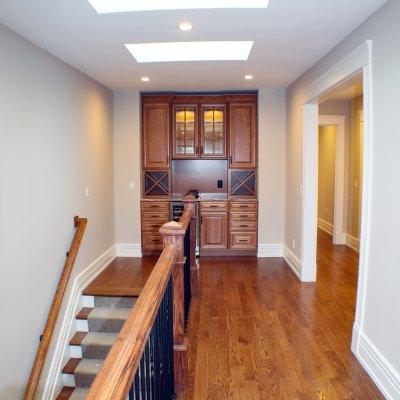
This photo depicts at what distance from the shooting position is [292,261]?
5.23 meters

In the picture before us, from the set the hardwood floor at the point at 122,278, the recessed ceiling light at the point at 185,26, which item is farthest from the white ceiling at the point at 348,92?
the hardwood floor at the point at 122,278

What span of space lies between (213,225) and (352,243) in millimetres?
2570

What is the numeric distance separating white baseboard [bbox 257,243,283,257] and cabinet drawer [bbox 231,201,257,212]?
607mm

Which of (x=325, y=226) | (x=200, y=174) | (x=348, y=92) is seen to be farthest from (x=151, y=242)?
(x=325, y=226)

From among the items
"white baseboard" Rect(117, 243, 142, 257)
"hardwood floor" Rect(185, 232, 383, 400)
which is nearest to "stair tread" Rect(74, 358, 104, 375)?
"hardwood floor" Rect(185, 232, 383, 400)

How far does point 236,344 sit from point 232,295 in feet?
3.72

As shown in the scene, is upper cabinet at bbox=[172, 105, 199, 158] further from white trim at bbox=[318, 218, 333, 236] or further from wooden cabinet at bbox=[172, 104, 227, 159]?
white trim at bbox=[318, 218, 333, 236]

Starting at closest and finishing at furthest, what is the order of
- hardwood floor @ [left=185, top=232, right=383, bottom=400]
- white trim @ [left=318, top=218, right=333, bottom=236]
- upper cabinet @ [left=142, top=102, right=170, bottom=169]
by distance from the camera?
hardwood floor @ [left=185, top=232, right=383, bottom=400] < upper cabinet @ [left=142, top=102, right=170, bottom=169] < white trim @ [left=318, top=218, right=333, bottom=236]

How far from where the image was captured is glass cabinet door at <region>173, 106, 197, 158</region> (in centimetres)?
582

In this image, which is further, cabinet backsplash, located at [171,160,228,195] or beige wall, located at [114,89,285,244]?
cabinet backsplash, located at [171,160,228,195]

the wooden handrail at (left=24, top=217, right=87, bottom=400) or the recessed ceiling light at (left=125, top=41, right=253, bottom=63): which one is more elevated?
the recessed ceiling light at (left=125, top=41, right=253, bottom=63)

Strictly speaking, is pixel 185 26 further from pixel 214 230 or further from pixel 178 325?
pixel 214 230

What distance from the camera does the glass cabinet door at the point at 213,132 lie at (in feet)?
19.1

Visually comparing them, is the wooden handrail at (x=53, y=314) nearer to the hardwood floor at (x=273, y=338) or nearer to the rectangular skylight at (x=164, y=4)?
the hardwood floor at (x=273, y=338)
